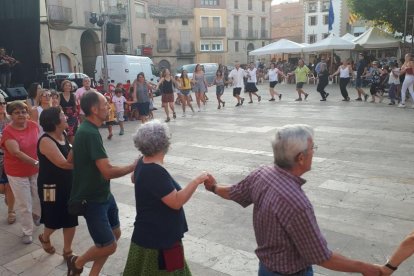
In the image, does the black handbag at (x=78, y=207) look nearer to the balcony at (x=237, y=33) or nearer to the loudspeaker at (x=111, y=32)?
the loudspeaker at (x=111, y=32)

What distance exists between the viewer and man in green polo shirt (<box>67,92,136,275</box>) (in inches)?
112

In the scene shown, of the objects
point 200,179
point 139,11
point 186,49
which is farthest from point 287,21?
point 200,179

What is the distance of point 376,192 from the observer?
5.25 metres

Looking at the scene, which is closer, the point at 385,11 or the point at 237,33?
the point at 385,11

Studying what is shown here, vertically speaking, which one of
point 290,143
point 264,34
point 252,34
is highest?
point 264,34

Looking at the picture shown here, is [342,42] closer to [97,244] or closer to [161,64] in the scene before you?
[97,244]

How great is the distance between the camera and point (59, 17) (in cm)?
2738

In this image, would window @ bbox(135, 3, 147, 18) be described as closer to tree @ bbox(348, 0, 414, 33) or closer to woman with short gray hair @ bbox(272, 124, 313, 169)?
tree @ bbox(348, 0, 414, 33)

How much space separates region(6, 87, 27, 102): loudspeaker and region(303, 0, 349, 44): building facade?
152 feet

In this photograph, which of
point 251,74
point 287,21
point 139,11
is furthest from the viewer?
point 287,21

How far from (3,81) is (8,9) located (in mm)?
2801

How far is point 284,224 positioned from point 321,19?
56219 mm

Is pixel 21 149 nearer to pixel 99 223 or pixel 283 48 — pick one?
pixel 99 223

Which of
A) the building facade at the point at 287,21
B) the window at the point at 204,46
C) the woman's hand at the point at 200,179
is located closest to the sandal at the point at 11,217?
the woman's hand at the point at 200,179
